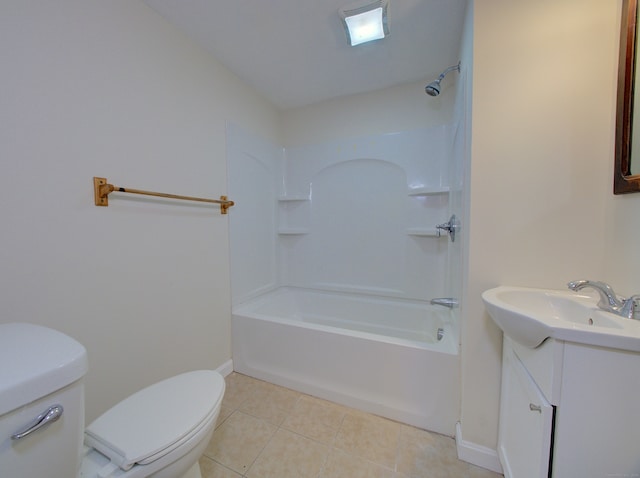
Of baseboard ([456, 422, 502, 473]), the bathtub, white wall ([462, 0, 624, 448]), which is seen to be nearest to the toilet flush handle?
the bathtub

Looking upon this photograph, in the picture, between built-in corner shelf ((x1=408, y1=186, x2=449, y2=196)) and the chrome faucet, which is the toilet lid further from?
built-in corner shelf ((x1=408, y1=186, x2=449, y2=196))

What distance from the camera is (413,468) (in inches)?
44.8

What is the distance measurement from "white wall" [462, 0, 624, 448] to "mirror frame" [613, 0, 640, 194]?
43 millimetres

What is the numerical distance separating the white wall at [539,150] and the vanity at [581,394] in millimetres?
298

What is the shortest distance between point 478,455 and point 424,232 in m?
1.37

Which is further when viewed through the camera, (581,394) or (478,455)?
(478,455)

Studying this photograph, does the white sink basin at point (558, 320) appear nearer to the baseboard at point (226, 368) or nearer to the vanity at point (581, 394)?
the vanity at point (581, 394)

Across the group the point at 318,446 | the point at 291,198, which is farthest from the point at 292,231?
the point at 318,446

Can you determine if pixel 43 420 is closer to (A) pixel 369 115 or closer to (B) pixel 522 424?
(B) pixel 522 424

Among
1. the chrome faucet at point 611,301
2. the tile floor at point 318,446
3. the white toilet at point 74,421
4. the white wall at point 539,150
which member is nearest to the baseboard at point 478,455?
the tile floor at point 318,446

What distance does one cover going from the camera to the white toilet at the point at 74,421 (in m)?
0.52

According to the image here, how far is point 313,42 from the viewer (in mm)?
1555

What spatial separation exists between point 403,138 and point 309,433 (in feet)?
7.25

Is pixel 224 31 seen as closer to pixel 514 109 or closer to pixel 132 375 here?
pixel 514 109
